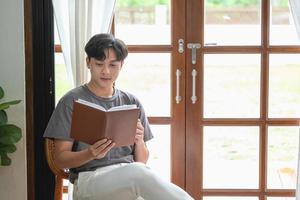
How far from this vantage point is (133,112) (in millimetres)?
2303

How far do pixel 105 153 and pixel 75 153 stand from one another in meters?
0.15

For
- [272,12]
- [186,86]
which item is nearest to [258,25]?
[272,12]

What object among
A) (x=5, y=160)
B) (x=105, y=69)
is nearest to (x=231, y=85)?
(x=105, y=69)

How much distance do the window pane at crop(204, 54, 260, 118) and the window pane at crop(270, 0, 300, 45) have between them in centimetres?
16

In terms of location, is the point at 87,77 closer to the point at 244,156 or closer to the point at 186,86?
the point at 186,86

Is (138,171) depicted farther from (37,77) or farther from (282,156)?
(282,156)

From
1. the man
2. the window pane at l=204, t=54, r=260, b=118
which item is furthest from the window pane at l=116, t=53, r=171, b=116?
the man

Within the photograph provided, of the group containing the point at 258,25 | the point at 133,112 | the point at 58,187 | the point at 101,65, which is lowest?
the point at 58,187

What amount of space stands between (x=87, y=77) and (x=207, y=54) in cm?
72

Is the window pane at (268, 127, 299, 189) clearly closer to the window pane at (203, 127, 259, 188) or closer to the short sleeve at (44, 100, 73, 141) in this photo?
the window pane at (203, 127, 259, 188)

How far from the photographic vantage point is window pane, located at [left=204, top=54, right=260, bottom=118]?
10.1 feet

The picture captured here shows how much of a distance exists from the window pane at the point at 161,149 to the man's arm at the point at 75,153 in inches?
30.6

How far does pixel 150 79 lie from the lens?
3.11 metres

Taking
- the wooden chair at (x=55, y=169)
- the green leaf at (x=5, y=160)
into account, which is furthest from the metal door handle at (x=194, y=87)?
the green leaf at (x=5, y=160)
